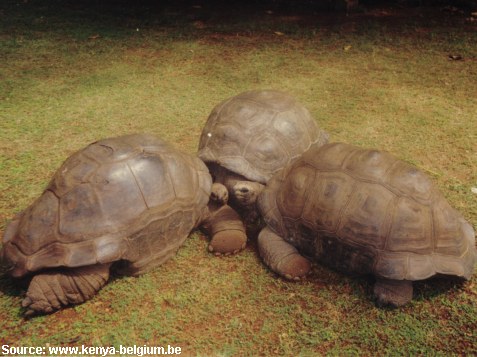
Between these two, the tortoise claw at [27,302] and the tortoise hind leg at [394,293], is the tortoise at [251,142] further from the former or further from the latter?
the tortoise claw at [27,302]

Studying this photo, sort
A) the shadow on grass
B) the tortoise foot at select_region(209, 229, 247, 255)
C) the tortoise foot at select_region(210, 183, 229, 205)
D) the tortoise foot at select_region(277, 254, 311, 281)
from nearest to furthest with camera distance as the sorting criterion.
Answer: the tortoise foot at select_region(277, 254, 311, 281) → the tortoise foot at select_region(209, 229, 247, 255) → the tortoise foot at select_region(210, 183, 229, 205) → the shadow on grass

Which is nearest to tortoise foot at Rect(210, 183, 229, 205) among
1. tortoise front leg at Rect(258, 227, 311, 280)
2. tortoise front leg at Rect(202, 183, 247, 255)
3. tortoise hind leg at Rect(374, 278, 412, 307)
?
tortoise front leg at Rect(202, 183, 247, 255)

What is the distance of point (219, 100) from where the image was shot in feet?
18.1

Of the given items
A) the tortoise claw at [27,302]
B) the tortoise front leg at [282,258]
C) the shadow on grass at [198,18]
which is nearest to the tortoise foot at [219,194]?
the tortoise front leg at [282,258]

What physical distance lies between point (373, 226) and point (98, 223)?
6.16 ft

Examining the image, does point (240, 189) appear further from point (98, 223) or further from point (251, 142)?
Result: point (98, 223)

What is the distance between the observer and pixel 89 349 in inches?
100

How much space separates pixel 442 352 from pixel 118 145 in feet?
8.64

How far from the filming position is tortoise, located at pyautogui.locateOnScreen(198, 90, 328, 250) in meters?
3.59

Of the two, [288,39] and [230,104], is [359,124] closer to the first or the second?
[230,104]

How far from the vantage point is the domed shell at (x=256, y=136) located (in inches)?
144

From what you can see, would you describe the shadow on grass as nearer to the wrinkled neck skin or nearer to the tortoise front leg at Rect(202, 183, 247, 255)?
the wrinkled neck skin

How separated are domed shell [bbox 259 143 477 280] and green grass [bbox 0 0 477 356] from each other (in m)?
0.27

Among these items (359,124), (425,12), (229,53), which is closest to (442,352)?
(359,124)
